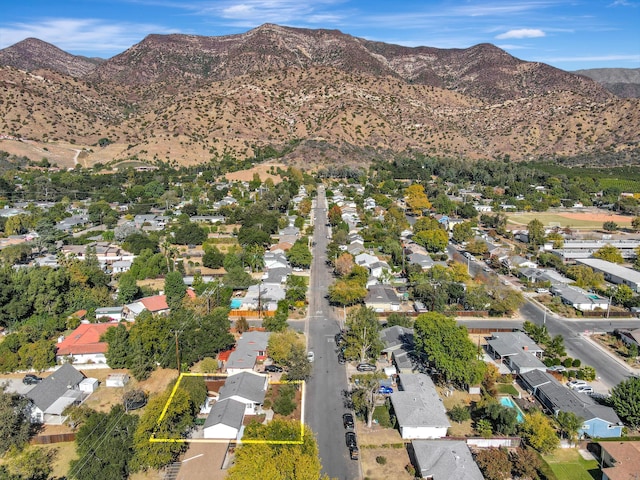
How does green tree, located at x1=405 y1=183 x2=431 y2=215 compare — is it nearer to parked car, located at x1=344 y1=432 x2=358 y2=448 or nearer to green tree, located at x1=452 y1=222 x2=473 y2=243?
green tree, located at x1=452 y1=222 x2=473 y2=243

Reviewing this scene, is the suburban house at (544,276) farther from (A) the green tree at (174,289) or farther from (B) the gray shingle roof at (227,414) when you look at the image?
(B) the gray shingle roof at (227,414)

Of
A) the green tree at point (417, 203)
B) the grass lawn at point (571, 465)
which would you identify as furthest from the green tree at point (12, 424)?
the green tree at point (417, 203)

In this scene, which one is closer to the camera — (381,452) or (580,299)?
(381,452)

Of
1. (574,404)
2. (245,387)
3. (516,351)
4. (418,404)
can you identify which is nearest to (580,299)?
(516,351)

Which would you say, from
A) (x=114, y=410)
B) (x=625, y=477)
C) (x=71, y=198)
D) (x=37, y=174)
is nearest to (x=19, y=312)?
(x=114, y=410)

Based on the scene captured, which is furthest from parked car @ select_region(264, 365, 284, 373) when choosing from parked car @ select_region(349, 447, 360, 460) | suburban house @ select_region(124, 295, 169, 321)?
suburban house @ select_region(124, 295, 169, 321)

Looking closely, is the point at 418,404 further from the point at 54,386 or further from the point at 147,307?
the point at 147,307
